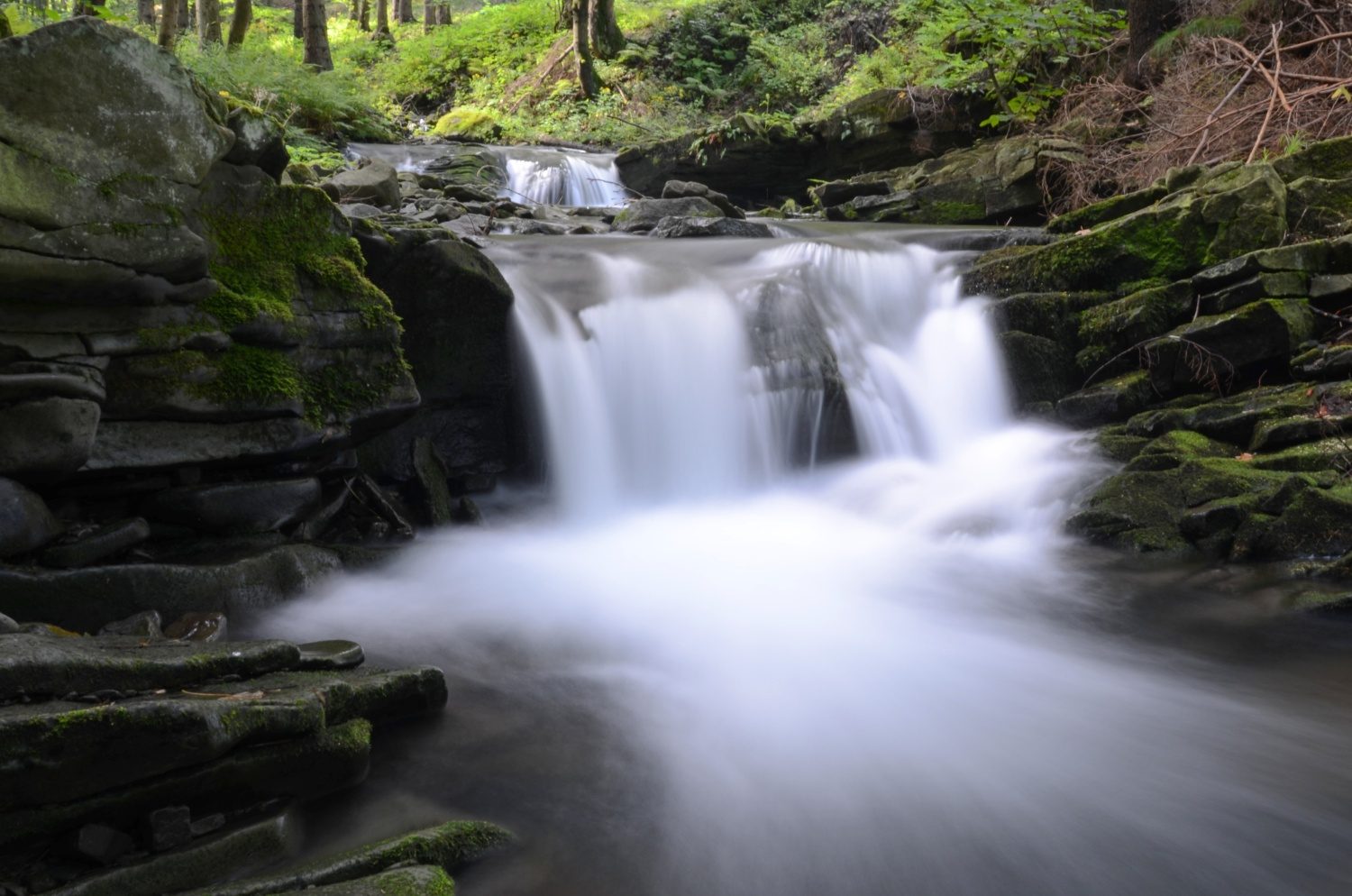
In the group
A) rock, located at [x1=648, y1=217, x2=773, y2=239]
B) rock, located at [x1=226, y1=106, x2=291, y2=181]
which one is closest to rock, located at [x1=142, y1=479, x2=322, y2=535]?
rock, located at [x1=226, y1=106, x2=291, y2=181]

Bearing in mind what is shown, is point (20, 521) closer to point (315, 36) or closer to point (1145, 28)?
point (1145, 28)

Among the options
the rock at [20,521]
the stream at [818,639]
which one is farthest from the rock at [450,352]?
the rock at [20,521]

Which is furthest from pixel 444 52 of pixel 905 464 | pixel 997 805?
pixel 997 805

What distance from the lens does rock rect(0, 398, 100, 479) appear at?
12.8ft

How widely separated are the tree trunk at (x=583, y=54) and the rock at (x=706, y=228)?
11.4m

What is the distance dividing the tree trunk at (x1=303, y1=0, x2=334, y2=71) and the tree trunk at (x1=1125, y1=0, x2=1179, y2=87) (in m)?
15.3

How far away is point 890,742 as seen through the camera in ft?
11.9

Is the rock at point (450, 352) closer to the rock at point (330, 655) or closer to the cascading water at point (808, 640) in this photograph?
the cascading water at point (808, 640)

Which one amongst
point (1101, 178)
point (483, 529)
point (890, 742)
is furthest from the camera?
point (1101, 178)

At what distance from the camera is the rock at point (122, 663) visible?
2.43m

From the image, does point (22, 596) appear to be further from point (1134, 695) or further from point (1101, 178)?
point (1101, 178)

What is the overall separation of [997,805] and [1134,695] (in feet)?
4.12

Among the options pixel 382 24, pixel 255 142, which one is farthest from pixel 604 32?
pixel 255 142

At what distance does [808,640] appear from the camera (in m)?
4.73
